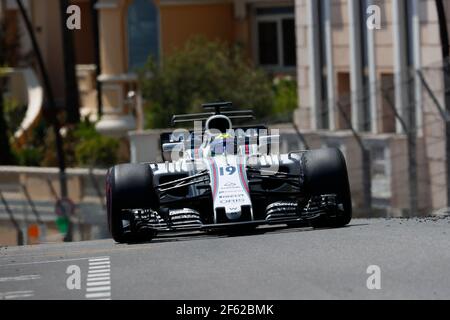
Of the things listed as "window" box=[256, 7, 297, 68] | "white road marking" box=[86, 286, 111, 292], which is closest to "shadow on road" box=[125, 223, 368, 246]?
"white road marking" box=[86, 286, 111, 292]

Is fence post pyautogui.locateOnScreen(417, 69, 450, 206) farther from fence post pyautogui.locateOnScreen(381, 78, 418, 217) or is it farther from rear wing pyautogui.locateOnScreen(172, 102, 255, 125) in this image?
rear wing pyautogui.locateOnScreen(172, 102, 255, 125)

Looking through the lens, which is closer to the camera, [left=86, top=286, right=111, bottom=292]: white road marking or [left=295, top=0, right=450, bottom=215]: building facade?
[left=86, top=286, right=111, bottom=292]: white road marking

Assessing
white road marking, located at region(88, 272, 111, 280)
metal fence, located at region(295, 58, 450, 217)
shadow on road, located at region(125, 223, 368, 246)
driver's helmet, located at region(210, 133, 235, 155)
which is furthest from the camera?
metal fence, located at region(295, 58, 450, 217)

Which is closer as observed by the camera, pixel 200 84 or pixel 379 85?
pixel 379 85

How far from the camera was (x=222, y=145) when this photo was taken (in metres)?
20.3

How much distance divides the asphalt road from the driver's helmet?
1095 mm

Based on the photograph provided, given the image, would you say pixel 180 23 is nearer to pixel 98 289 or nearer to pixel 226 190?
pixel 226 190

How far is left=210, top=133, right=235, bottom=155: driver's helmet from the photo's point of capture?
20266 mm

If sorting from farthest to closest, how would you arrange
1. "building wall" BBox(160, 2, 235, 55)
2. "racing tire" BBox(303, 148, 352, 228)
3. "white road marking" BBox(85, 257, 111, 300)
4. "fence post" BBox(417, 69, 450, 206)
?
"building wall" BBox(160, 2, 235, 55) → "fence post" BBox(417, 69, 450, 206) → "racing tire" BBox(303, 148, 352, 228) → "white road marking" BBox(85, 257, 111, 300)

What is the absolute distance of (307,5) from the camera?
39.9 m

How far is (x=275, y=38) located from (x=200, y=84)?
732 cm

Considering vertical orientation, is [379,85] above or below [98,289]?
above

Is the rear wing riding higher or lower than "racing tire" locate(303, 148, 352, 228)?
higher

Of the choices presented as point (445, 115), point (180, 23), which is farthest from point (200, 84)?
point (445, 115)
